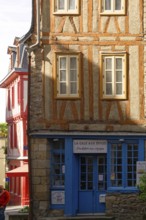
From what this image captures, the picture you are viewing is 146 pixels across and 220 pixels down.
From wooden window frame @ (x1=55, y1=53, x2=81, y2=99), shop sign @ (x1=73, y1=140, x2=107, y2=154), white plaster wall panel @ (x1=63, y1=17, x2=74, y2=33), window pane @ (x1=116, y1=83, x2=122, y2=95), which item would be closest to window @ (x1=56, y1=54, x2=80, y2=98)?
wooden window frame @ (x1=55, y1=53, x2=81, y2=99)

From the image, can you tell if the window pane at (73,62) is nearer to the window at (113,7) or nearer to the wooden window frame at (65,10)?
the wooden window frame at (65,10)

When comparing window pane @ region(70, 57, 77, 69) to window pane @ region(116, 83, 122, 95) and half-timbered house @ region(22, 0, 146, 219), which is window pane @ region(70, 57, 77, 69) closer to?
half-timbered house @ region(22, 0, 146, 219)

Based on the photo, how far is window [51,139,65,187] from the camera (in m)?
23.4

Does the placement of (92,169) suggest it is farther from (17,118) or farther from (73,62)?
(17,118)

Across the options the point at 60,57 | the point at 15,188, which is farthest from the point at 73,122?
the point at 15,188

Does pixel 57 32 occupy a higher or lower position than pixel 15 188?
higher

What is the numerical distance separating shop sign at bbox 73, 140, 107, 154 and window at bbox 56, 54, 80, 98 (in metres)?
1.67

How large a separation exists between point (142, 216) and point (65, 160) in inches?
129

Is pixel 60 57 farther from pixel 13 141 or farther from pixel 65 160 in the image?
pixel 13 141

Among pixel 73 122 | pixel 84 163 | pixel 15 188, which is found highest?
pixel 73 122

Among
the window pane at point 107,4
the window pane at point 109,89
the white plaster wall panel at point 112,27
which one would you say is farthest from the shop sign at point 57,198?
the window pane at point 107,4

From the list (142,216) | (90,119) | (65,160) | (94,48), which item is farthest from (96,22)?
(142,216)

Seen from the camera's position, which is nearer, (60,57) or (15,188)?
(60,57)

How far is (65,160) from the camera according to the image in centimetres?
2323
